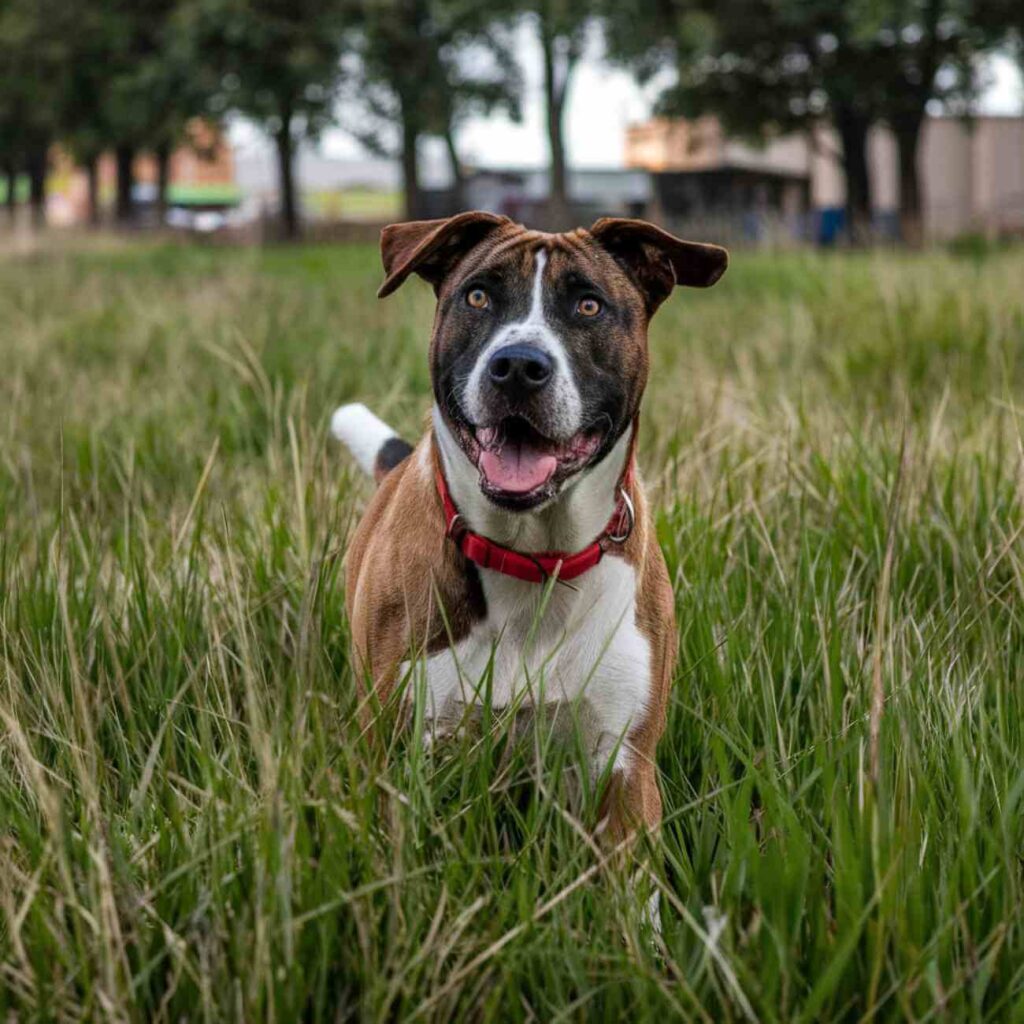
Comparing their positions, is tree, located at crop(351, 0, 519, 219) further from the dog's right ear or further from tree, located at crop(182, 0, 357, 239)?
the dog's right ear

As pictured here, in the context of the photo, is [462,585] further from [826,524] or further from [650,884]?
[826,524]

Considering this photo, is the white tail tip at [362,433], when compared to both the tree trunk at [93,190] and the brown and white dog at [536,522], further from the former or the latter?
the tree trunk at [93,190]

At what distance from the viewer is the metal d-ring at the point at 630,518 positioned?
2.82m

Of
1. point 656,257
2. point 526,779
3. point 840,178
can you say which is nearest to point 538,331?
point 656,257

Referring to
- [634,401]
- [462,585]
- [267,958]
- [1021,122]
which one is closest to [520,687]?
[462,585]

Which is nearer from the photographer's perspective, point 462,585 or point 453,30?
point 462,585

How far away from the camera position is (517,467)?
271 centimetres

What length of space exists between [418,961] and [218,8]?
36222 mm

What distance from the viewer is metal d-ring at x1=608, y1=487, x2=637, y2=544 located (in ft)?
9.25

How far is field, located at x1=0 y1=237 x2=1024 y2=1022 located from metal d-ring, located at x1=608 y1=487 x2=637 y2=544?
11.9 inches

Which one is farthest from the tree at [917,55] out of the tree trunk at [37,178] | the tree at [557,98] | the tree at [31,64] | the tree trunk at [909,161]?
the tree trunk at [37,178]

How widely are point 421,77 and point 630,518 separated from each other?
35182mm

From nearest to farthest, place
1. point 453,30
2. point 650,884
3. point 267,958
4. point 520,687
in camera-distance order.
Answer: point 267,958 < point 650,884 < point 520,687 < point 453,30

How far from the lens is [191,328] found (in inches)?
332
